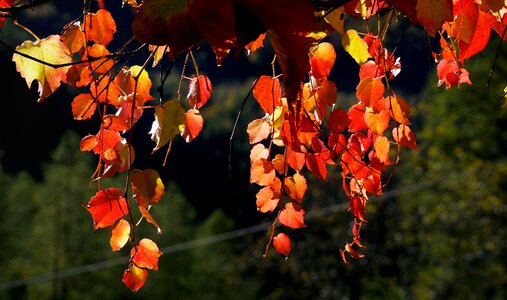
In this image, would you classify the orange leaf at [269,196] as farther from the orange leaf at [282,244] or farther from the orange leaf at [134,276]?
the orange leaf at [134,276]

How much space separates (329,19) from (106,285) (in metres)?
15.6

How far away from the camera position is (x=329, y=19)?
2.51ft

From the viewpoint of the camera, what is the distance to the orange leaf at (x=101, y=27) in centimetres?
87

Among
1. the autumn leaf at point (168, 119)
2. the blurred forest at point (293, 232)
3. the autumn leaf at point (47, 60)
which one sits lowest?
the blurred forest at point (293, 232)

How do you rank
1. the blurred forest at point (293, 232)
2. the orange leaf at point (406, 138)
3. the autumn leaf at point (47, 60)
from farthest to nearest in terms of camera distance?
the blurred forest at point (293, 232), the orange leaf at point (406, 138), the autumn leaf at point (47, 60)

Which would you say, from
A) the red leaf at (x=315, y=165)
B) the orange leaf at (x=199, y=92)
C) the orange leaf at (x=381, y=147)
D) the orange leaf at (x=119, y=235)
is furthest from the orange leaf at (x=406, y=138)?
the orange leaf at (x=119, y=235)

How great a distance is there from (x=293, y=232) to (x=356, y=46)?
10.4 meters

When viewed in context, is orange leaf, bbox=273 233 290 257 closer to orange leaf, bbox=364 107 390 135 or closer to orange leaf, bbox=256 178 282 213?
orange leaf, bbox=256 178 282 213

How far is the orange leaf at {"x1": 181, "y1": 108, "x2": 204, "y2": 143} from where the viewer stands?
2.84ft

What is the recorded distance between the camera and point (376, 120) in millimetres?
947

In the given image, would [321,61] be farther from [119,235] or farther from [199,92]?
[119,235]

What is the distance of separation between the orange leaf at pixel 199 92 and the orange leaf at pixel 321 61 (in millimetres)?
125

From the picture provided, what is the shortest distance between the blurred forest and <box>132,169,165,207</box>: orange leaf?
1cm

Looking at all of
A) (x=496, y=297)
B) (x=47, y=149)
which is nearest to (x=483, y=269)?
(x=496, y=297)
